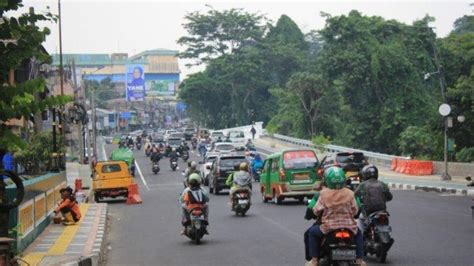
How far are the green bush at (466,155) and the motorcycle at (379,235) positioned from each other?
36543 millimetres

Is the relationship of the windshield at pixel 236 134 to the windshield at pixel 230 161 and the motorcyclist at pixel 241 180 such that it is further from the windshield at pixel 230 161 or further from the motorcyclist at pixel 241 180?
the motorcyclist at pixel 241 180

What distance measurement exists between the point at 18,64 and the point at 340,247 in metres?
4.28

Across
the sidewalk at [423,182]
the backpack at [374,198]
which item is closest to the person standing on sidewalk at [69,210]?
the backpack at [374,198]

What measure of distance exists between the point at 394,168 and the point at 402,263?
3920cm

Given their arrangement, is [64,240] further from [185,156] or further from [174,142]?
[174,142]

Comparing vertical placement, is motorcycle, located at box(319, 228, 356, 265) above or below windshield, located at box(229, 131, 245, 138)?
below

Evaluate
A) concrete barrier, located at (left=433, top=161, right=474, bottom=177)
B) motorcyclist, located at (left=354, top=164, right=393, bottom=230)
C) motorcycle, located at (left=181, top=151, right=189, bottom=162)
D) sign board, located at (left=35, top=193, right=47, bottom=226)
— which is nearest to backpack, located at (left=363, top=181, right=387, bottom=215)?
motorcyclist, located at (left=354, top=164, right=393, bottom=230)

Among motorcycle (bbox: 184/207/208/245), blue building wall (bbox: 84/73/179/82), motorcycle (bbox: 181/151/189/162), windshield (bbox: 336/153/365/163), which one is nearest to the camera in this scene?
motorcycle (bbox: 184/207/208/245)

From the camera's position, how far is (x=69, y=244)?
60.0 feet

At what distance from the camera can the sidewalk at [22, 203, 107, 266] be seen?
50.6 feet

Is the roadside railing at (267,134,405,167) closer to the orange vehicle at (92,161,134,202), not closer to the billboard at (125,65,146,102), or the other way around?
the orange vehicle at (92,161,134,202)

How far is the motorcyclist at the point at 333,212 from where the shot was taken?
1062cm

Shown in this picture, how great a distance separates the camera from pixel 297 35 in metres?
106

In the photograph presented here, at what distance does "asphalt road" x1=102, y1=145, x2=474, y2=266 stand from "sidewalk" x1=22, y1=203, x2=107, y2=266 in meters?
0.44
